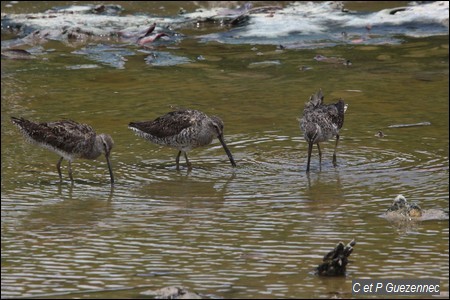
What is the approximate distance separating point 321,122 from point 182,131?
171 centimetres

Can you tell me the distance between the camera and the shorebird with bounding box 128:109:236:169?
14133mm

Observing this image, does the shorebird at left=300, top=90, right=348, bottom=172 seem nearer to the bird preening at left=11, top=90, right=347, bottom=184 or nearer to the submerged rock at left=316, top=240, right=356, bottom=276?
the bird preening at left=11, top=90, right=347, bottom=184

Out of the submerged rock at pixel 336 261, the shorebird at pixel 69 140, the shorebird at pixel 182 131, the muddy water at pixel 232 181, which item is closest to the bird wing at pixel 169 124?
the shorebird at pixel 182 131

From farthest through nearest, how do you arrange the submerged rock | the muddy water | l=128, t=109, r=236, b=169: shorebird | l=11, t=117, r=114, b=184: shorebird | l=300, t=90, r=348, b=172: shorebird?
l=128, t=109, r=236, b=169: shorebird, l=300, t=90, r=348, b=172: shorebird, l=11, t=117, r=114, b=184: shorebird, the muddy water, the submerged rock

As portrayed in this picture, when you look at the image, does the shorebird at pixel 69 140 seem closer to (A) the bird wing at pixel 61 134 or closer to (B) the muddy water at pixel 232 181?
(A) the bird wing at pixel 61 134

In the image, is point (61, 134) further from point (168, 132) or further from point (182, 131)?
point (182, 131)

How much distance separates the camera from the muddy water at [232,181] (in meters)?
9.30

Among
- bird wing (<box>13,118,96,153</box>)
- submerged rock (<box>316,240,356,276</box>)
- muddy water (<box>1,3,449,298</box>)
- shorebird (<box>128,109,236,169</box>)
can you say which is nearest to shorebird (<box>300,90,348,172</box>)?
muddy water (<box>1,3,449,298</box>)

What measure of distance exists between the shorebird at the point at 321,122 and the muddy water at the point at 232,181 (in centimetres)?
29

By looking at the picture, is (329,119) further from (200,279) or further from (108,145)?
(200,279)

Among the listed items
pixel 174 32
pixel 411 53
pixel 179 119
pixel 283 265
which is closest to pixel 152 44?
pixel 174 32

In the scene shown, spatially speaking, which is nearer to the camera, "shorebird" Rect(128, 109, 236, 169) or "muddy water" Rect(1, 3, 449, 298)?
"muddy water" Rect(1, 3, 449, 298)

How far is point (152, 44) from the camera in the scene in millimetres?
21062

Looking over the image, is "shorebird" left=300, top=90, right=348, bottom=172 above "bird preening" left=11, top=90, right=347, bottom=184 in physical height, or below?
above
